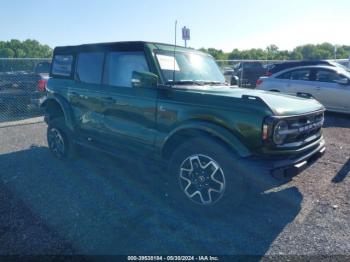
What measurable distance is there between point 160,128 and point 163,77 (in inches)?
26.6

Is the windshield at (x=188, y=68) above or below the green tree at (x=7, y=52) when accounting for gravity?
below

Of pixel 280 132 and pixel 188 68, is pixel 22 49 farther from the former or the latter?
pixel 280 132

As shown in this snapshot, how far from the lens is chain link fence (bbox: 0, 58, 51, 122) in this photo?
9938 millimetres

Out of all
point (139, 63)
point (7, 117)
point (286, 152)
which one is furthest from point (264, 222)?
point (7, 117)

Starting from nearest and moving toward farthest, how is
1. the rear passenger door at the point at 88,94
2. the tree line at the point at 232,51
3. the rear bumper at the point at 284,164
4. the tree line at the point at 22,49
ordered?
the rear bumper at the point at 284,164 < the rear passenger door at the point at 88,94 < the tree line at the point at 22,49 < the tree line at the point at 232,51

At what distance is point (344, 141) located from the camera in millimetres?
7023

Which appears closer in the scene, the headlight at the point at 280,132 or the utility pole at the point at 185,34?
the headlight at the point at 280,132

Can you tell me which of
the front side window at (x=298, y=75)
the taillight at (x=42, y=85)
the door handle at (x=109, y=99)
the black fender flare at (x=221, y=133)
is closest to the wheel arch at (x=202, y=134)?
the black fender flare at (x=221, y=133)

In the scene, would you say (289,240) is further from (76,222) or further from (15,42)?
(15,42)

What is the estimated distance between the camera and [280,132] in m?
3.23

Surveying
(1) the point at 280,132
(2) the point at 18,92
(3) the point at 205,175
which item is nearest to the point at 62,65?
(3) the point at 205,175

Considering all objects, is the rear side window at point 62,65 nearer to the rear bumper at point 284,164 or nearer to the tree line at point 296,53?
the rear bumper at point 284,164

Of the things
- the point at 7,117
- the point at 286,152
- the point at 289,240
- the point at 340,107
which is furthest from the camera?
the point at 7,117

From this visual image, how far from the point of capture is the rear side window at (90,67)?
479cm
